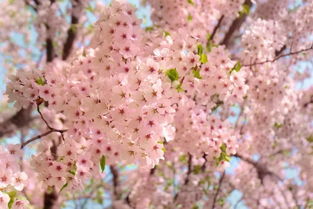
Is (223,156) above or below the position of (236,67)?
below

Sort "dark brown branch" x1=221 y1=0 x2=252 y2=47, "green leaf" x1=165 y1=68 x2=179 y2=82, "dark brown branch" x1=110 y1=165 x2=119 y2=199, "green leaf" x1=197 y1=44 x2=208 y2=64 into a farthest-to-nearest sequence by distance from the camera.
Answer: "dark brown branch" x1=110 y1=165 x2=119 y2=199 → "dark brown branch" x1=221 y1=0 x2=252 y2=47 → "green leaf" x1=197 y1=44 x2=208 y2=64 → "green leaf" x1=165 y1=68 x2=179 y2=82

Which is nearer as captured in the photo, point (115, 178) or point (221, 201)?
point (221, 201)

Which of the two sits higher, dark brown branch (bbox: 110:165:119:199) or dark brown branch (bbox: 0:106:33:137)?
dark brown branch (bbox: 0:106:33:137)

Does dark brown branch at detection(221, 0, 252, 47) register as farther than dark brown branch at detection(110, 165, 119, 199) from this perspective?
No

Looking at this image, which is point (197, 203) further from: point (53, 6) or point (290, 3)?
point (53, 6)

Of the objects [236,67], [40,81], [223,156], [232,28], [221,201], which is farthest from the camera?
[232,28]

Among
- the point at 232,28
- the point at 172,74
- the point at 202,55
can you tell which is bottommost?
the point at 172,74

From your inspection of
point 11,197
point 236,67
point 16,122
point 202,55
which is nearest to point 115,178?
point 16,122

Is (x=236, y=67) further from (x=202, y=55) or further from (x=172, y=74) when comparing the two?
(x=172, y=74)

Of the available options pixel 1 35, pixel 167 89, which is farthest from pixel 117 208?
pixel 1 35

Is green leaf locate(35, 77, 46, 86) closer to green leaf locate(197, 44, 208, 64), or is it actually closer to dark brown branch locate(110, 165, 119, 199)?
green leaf locate(197, 44, 208, 64)

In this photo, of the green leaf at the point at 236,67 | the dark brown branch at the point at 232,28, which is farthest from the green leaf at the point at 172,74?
the dark brown branch at the point at 232,28

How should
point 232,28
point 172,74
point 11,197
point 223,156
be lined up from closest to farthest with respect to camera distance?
point 11,197, point 172,74, point 223,156, point 232,28

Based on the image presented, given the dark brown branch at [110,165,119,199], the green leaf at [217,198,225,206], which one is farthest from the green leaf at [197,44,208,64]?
the dark brown branch at [110,165,119,199]
